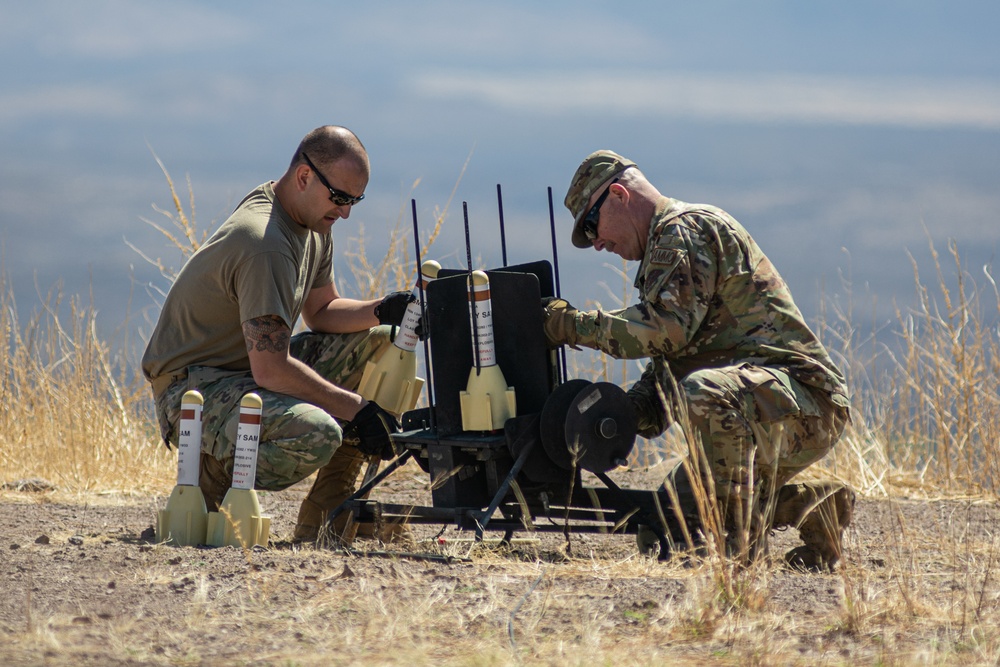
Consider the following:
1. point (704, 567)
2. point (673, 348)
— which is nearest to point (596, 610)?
point (704, 567)

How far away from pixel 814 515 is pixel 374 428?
207cm

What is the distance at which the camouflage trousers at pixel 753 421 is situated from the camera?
454 cm

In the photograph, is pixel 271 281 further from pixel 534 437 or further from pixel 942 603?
pixel 942 603

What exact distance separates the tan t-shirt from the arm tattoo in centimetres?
4

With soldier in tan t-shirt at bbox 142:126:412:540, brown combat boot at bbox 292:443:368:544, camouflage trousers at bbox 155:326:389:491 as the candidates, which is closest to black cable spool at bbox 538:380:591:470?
soldier in tan t-shirt at bbox 142:126:412:540

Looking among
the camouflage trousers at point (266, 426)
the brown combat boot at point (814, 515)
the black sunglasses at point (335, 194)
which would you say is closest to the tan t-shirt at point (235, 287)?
the camouflage trousers at point (266, 426)

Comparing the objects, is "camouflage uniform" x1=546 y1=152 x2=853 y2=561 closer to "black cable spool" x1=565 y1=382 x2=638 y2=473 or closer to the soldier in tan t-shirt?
"black cable spool" x1=565 y1=382 x2=638 y2=473

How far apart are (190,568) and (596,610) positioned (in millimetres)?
1618

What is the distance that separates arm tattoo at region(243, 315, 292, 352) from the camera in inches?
195

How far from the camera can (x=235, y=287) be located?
204 inches

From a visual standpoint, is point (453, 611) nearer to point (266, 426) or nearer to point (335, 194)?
point (266, 426)

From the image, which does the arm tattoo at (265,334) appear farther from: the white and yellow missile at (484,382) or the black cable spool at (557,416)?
the black cable spool at (557,416)

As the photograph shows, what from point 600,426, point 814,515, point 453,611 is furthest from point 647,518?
point 453,611

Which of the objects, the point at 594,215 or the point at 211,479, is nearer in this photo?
the point at 594,215
